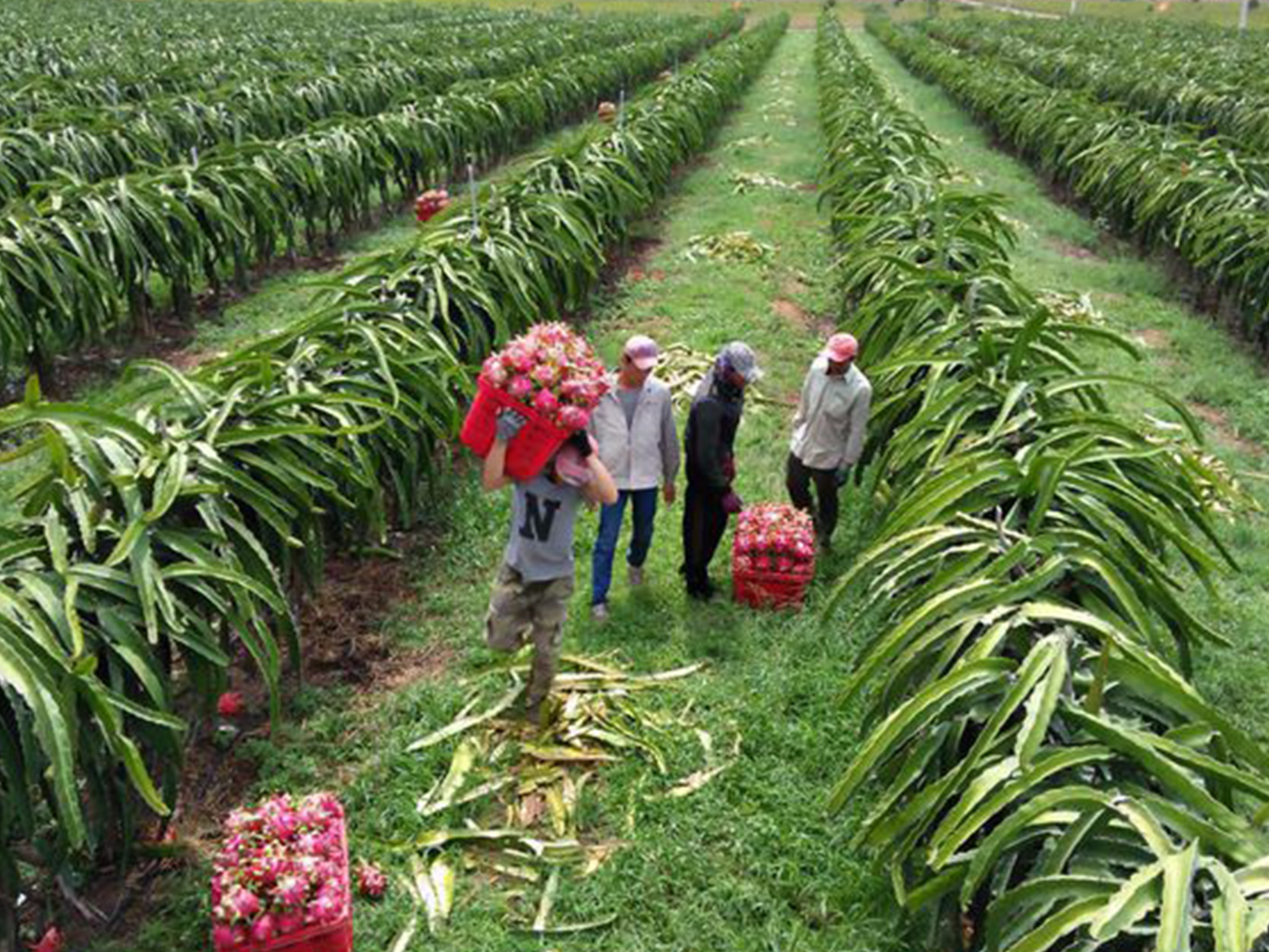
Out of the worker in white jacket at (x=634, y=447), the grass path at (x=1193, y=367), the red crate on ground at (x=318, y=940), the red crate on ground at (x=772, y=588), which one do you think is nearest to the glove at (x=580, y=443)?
the worker in white jacket at (x=634, y=447)

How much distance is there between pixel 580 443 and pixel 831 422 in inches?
65.0

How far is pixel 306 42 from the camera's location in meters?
22.7

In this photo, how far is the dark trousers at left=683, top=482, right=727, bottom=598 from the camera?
16.0ft

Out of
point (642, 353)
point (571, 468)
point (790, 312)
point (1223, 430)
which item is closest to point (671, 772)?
point (571, 468)

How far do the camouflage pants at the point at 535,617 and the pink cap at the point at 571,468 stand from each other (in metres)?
0.46

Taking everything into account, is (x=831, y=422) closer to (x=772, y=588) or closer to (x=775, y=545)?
(x=775, y=545)

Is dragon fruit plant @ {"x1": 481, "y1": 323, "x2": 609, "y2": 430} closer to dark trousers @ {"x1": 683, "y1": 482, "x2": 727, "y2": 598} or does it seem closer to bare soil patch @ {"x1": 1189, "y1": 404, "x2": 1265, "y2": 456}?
dark trousers @ {"x1": 683, "y1": 482, "x2": 727, "y2": 598}

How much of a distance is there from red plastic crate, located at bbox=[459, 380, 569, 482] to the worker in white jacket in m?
0.79

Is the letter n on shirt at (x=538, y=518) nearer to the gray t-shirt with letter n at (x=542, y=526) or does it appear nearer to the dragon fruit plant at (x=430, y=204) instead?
the gray t-shirt with letter n at (x=542, y=526)

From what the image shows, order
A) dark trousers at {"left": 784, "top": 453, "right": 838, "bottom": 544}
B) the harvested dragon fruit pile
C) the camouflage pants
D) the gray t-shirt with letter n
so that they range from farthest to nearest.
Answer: dark trousers at {"left": 784, "top": 453, "right": 838, "bottom": 544} → the harvested dragon fruit pile → the camouflage pants → the gray t-shirt with letter n

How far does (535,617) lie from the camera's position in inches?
161

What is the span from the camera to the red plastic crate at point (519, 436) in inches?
145

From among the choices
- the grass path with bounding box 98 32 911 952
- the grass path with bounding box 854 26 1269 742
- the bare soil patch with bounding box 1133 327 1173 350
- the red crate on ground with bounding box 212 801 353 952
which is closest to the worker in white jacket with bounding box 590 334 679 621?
the grass path with bounding box 98 32 911 952

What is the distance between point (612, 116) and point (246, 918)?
12084 mm
